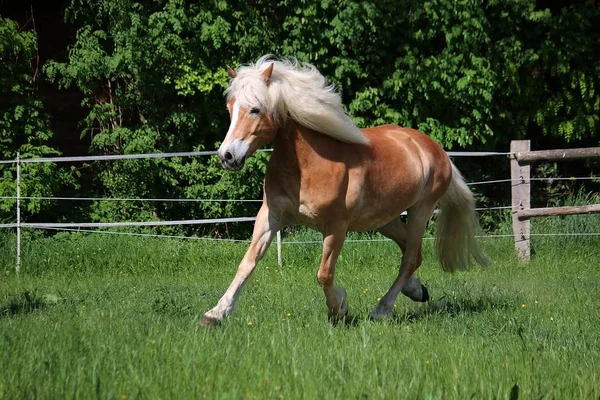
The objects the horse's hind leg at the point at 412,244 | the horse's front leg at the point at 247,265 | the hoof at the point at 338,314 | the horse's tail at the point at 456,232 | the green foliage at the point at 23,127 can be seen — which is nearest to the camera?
the horse's front leg at the point at 247,265

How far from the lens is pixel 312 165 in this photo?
21.7 ft

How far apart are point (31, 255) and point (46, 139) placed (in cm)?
287

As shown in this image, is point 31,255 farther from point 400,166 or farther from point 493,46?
point 493,46

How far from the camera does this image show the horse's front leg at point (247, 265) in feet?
20.6

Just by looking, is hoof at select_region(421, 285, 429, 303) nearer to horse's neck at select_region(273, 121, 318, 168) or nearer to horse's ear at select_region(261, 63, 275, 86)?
horse's neck at select_region(273, 121, 318, 168)

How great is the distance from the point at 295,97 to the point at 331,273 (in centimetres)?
134

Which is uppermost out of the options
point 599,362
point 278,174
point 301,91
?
point 301,91

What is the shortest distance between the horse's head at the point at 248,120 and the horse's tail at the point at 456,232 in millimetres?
2801

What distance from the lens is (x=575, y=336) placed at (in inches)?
246

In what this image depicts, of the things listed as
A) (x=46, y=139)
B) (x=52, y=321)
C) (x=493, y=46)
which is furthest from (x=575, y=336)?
(x=46, y=139)

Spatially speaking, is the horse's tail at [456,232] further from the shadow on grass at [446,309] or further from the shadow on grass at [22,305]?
the shadow on grass at [22,305]

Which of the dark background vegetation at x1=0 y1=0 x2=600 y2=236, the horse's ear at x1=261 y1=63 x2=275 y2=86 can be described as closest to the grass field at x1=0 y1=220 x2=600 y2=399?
the horse's ear at x1=261 y1=63 x2=275 y2=86

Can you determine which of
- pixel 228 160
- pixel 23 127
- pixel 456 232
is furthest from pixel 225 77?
pixel 228 160

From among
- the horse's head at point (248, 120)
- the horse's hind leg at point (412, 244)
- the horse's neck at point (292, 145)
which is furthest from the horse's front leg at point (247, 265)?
the horse's hind leg at point (412, 244)
